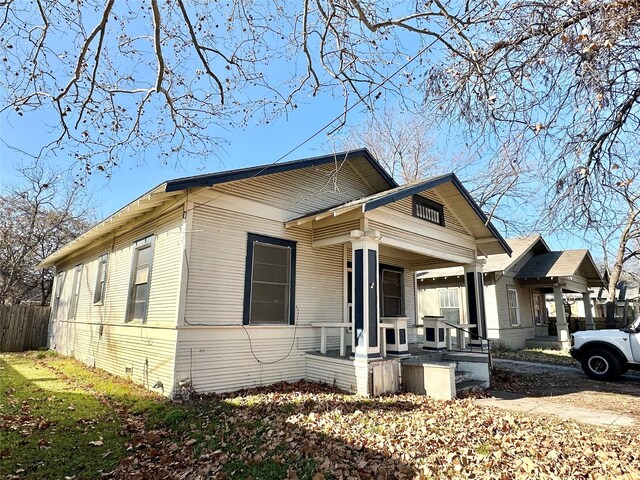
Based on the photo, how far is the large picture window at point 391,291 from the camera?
11352mm

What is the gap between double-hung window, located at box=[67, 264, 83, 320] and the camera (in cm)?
1309

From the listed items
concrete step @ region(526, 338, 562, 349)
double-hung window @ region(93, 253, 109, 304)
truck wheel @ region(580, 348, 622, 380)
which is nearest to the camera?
truck wheel @ region(580, 348, 622, 380)

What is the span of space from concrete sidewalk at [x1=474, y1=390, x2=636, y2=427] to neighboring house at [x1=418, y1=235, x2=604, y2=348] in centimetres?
943

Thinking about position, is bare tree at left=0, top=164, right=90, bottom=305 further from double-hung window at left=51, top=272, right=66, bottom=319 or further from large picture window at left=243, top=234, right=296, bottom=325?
large picture window at left=243, top=234, right=296, bottom=325

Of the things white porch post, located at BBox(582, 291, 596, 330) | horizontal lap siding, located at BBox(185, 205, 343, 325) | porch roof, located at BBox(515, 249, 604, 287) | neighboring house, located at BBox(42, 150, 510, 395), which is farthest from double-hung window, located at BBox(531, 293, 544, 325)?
horizontal lap siding, located at BBox(185, 205, 343, 325)

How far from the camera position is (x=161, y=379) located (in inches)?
275

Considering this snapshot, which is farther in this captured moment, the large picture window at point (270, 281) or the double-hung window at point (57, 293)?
the double-hung window at point (57, 293)

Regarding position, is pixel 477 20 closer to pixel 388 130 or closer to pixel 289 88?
pixel 289 88

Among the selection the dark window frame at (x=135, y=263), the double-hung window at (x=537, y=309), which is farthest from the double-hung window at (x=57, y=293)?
the double-hung window at (x=537, y=309)

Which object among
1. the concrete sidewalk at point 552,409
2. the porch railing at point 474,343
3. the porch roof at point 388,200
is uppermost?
the porch roof at point 388,200

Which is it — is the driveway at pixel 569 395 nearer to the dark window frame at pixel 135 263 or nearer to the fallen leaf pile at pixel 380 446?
the fallen leaf pile at pixel 380 446

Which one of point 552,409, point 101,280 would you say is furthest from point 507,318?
point 101,280

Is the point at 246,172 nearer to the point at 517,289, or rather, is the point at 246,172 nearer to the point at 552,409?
the point at 552,409

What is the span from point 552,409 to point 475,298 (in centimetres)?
443
